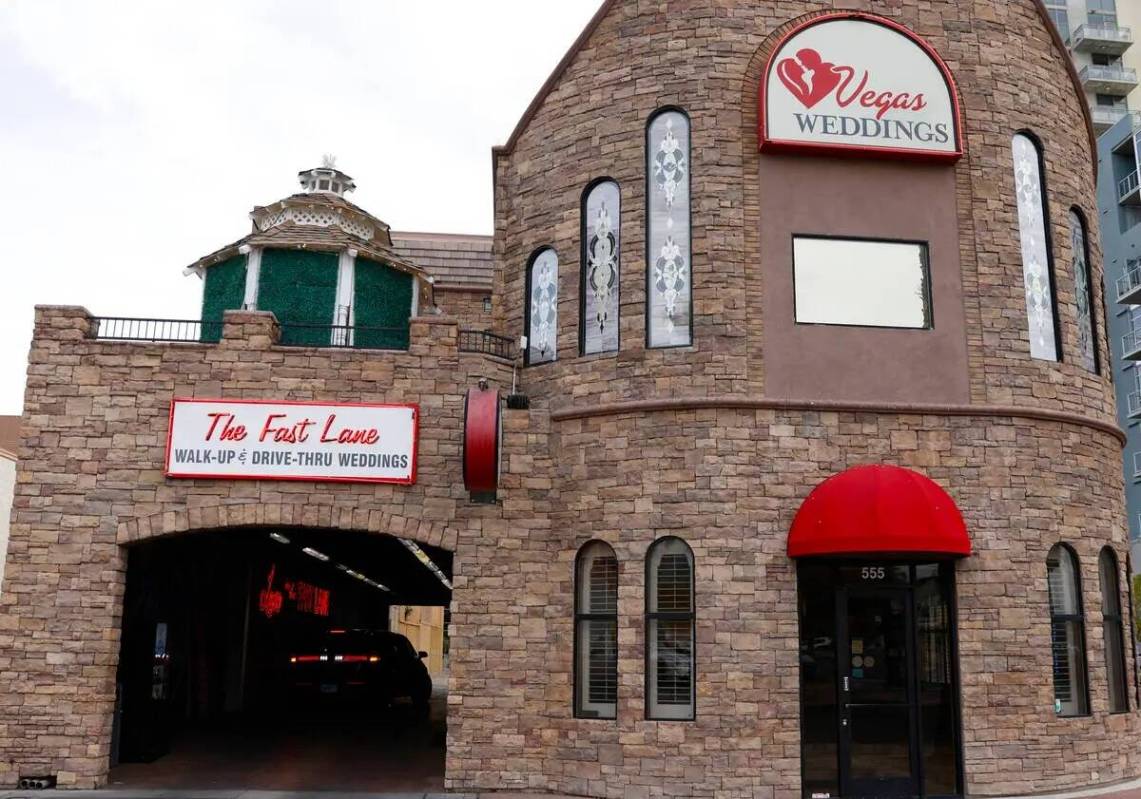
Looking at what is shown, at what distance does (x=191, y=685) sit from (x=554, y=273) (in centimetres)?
1033

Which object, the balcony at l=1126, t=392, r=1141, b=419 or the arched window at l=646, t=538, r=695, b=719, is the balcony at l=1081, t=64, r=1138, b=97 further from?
the arched window at l=646, t=538, r=695, b=719

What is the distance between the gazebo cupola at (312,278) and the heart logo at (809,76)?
6.47 m

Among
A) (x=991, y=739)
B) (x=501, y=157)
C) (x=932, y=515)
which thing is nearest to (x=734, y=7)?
(x=501, y=157)

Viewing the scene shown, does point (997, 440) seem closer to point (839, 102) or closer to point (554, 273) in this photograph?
point (839, 102)

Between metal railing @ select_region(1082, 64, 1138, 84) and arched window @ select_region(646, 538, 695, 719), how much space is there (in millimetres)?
55442

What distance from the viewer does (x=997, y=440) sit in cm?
1209

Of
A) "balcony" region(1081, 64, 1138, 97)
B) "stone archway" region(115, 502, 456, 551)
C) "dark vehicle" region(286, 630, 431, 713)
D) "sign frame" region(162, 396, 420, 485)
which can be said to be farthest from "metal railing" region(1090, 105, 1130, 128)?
"stone archway" region(115, 502, 456, 551)

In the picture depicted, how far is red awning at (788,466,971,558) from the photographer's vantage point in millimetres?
10852

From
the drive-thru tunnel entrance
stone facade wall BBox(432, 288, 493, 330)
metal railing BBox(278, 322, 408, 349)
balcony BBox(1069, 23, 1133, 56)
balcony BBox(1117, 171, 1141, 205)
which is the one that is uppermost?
balcony BBox(1069, 23, 1133, 56)

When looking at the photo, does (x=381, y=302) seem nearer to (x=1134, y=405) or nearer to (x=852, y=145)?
(x=852, y=145)

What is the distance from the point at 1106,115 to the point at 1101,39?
456 cm

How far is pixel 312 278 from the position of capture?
620 inches

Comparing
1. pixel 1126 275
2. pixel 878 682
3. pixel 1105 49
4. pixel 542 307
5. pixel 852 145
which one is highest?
pixel 1105 49

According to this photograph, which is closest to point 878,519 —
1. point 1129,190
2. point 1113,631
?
point 1113,631
